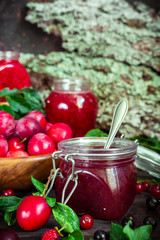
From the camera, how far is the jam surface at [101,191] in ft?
2.03

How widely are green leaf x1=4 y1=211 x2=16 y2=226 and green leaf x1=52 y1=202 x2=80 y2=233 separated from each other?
9 centimetres

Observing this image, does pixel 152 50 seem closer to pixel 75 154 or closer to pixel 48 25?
pixel 48 25

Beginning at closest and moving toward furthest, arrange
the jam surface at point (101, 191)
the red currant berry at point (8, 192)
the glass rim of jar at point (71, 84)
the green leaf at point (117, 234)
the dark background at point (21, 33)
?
the green leaf at point (117, 234), the jam surface at point (101, 191), the red currant berry at point (8, 192), the glass rim of jar at point (71, 84), the dark background at point (21, 33)

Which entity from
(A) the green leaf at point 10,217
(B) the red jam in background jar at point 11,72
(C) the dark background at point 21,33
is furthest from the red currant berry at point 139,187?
(C) the dark background at point 21,33

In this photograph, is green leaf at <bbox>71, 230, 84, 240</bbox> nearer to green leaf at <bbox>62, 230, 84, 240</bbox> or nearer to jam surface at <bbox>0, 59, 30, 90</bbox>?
green leaf at <bbox>62, 230, 84, 240</bbox>

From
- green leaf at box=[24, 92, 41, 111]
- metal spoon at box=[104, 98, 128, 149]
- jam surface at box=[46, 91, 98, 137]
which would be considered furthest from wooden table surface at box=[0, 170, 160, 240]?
green leaf at box=[24, 92, 41, 111]

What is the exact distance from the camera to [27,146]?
85 centimetres

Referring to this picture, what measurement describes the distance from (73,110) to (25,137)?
328 millimetres

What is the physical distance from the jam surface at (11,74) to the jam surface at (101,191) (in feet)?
2.06

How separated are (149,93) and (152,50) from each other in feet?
0.70

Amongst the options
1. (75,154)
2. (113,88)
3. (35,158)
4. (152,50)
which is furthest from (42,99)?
(75,154)

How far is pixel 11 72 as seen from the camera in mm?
1161

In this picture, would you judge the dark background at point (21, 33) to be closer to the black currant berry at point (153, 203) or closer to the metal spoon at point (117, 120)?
the metal spoon at point (117, 120)

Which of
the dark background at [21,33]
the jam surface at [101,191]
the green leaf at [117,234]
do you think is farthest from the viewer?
the dark background at [21,33]
